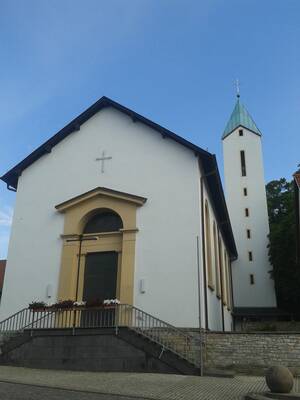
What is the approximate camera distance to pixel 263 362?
1314cm

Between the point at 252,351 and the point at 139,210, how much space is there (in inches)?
262

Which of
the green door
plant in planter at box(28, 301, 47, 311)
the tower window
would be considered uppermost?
the tower window

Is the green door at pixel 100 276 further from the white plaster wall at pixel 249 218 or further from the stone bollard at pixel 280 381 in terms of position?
the white plaster wall at pixel 249 218

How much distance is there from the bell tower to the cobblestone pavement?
22644 millimetres

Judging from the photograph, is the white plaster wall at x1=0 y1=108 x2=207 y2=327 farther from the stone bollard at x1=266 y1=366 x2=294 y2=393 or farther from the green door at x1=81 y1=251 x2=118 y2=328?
the stone bollard at x1=266 y1=366 x2=294 y2=393

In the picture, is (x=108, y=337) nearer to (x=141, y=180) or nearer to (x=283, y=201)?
(x=141, y=180)

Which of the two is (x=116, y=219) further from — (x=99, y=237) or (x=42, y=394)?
(x=42, y=394)

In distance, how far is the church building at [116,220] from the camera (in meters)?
15.8

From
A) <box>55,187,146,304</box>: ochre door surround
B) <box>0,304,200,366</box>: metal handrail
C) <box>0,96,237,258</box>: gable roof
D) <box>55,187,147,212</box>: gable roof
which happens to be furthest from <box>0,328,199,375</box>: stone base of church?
<box>0,96,237,258</box>: gable roof

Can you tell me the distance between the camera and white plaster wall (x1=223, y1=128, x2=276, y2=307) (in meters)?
34.2

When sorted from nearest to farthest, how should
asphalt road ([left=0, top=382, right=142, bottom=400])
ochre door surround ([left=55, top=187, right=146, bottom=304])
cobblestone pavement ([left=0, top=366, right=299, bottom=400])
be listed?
1. asphalt road ([left=0, top=382, right=142, bottom=400])
2. cobblestone pavement ([left=0, top=366, right=299, bottom=400])
3. ochre door surround ([left=55, top=187, right=146, bottom=304])

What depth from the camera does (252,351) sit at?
13312mm

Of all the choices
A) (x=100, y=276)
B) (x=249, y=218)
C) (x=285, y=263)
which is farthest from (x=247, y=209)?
(x=100, y=276)

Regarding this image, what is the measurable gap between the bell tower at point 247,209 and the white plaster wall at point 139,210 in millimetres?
19384
